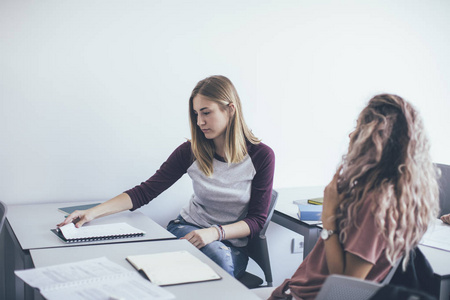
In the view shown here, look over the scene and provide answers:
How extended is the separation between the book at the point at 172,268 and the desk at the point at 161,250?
0.08 feet

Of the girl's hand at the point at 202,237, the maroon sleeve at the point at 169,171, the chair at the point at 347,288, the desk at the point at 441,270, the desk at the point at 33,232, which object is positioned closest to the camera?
the chair at the point at 347,288

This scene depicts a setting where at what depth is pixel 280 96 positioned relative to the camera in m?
2.92

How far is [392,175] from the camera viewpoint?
1.19 metres

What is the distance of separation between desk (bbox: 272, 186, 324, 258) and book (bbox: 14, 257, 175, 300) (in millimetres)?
1045

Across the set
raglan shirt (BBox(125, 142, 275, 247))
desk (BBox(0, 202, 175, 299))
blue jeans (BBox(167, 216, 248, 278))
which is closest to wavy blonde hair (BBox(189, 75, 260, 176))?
raglan shirt (BBox(125, 142, 275, 247))

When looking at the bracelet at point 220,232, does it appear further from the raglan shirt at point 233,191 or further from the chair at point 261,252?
the chair at point 261,252

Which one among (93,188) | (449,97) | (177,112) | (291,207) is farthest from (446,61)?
(93,188)

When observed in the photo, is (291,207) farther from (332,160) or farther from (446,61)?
(446,61)

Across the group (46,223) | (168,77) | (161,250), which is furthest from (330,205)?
(168,77)

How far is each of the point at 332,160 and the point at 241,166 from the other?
1.27 metres

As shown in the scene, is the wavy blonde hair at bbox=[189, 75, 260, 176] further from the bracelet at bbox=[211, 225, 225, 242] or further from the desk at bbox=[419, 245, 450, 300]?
the desk at bbox=[419, 245, 450, 300]

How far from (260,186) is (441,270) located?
862 millimetres

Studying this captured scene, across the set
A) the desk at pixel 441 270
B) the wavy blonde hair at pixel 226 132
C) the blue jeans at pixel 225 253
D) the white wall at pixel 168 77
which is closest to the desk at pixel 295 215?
the white wall at pixel 168 77

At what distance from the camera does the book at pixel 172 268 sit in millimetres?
1284
